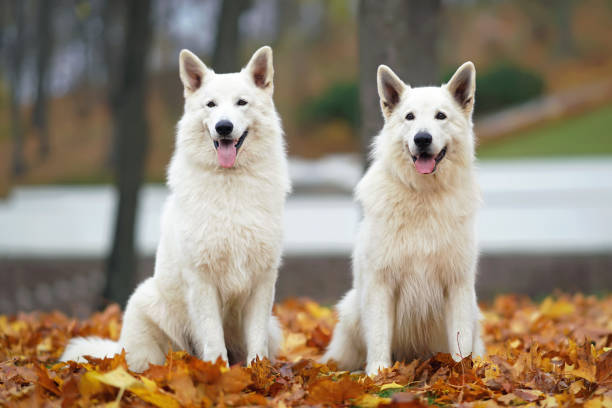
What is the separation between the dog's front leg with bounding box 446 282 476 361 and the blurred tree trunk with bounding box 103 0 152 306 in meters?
5.49

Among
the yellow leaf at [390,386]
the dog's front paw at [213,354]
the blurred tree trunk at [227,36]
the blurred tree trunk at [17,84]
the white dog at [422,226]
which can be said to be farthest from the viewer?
the blurred tree trunk at [17,84]

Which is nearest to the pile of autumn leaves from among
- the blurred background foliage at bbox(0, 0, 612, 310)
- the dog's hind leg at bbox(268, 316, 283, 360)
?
the dog's hind leg at bbox(268, 316, 283, 360)

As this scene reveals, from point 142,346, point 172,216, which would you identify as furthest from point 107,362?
point 172,216

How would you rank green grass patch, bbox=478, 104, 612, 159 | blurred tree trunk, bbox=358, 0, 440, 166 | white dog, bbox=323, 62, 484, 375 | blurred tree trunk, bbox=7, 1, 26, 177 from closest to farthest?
1. white dog, bbox=323, 62, 484, 375
2. blurred tree trunk, bbox=358, 0, 440, 166
3. green grass patch, bbox=478, 104, 612, 159
4. blurred tree trunk, bbox=7, 1, 26, 177

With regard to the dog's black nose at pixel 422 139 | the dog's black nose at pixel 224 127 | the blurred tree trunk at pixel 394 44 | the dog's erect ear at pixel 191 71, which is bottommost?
the dog's black nose at pixel 224 127

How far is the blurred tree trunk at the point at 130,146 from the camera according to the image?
861 cm

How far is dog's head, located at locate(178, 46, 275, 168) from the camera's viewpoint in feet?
13.3

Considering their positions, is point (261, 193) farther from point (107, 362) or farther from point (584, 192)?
point (584, 192)

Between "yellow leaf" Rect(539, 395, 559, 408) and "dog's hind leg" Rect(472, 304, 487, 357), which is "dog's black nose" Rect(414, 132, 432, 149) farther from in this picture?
"yellow leaf" Rect(539, 395, 559, 408)

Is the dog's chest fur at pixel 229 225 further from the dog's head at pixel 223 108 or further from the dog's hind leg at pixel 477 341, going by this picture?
the dog's hind leg at pixel 477 341

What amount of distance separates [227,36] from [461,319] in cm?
522

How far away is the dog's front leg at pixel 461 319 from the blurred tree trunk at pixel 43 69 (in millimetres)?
17293

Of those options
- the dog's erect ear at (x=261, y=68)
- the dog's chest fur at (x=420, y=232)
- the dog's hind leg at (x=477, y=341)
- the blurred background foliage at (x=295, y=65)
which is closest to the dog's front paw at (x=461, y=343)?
the dog's hind leg at (x=477, y=341)

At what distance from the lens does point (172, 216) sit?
13.8ft
